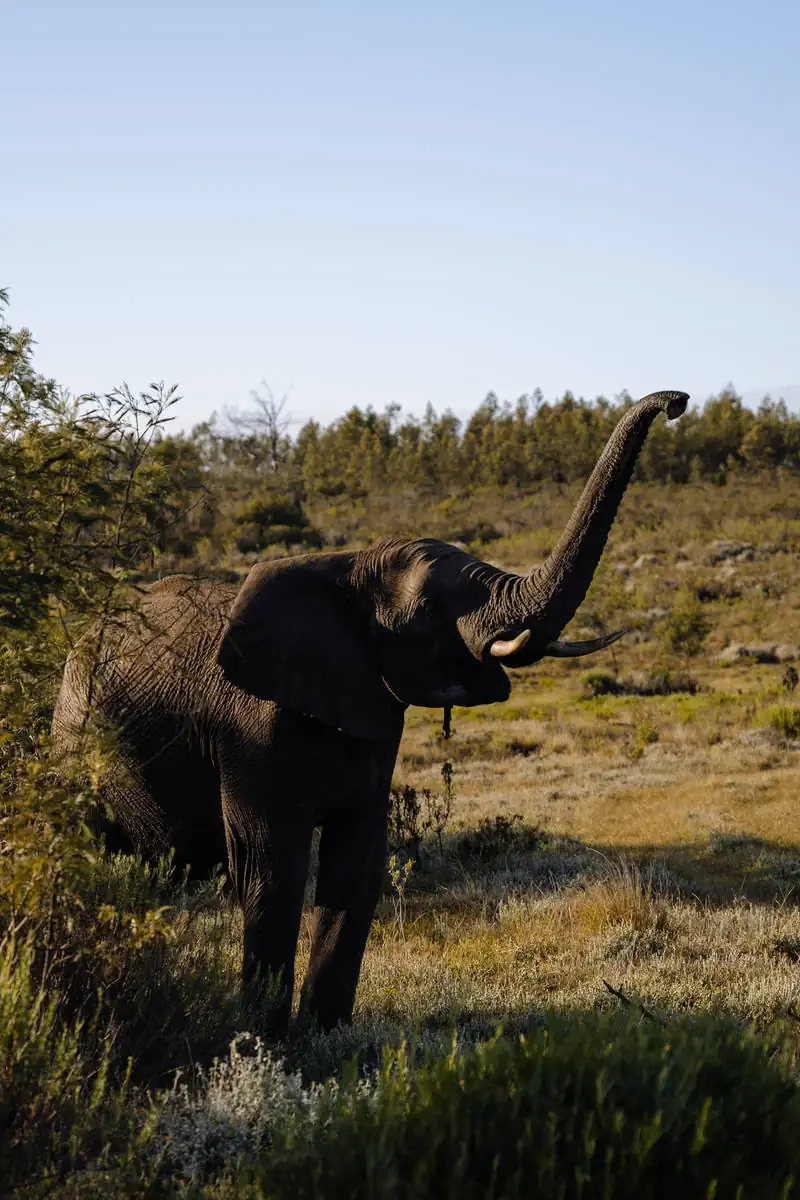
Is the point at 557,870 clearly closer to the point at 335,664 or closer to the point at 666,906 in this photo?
the point at 666,906

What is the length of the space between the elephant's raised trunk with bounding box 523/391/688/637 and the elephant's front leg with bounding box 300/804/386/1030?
1624mm

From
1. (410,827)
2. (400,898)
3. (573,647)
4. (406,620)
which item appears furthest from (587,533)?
(410,827)

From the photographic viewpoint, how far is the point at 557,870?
11.1 meters

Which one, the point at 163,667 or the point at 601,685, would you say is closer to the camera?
the point at 163,667

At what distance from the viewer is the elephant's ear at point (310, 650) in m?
Answer: 5.69

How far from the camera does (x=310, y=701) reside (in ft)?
18.6

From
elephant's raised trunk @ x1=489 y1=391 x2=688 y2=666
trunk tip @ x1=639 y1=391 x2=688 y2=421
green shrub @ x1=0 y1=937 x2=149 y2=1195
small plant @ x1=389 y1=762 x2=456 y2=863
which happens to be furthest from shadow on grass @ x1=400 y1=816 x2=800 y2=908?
green shrub @ x1=0 y1=937 x2=149 y2=1195

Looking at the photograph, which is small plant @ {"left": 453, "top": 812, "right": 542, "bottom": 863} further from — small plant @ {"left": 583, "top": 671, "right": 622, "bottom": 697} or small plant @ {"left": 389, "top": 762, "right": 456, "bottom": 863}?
small plant @ {"left": 583, "top": 671, "right": 622, "bottom": 697}

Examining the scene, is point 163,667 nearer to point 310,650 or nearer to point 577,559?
point 310,650

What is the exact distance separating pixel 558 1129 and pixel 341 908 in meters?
2.62

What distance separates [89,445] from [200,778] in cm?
186

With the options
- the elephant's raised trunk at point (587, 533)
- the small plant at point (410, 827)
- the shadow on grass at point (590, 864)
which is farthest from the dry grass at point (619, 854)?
the elephant's raised trunk at point (587, 533)

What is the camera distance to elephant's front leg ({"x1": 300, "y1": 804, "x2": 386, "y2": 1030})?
238 inches

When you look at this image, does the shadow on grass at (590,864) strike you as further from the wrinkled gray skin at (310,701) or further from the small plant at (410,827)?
the wrinkled gray skin at (310,701)
